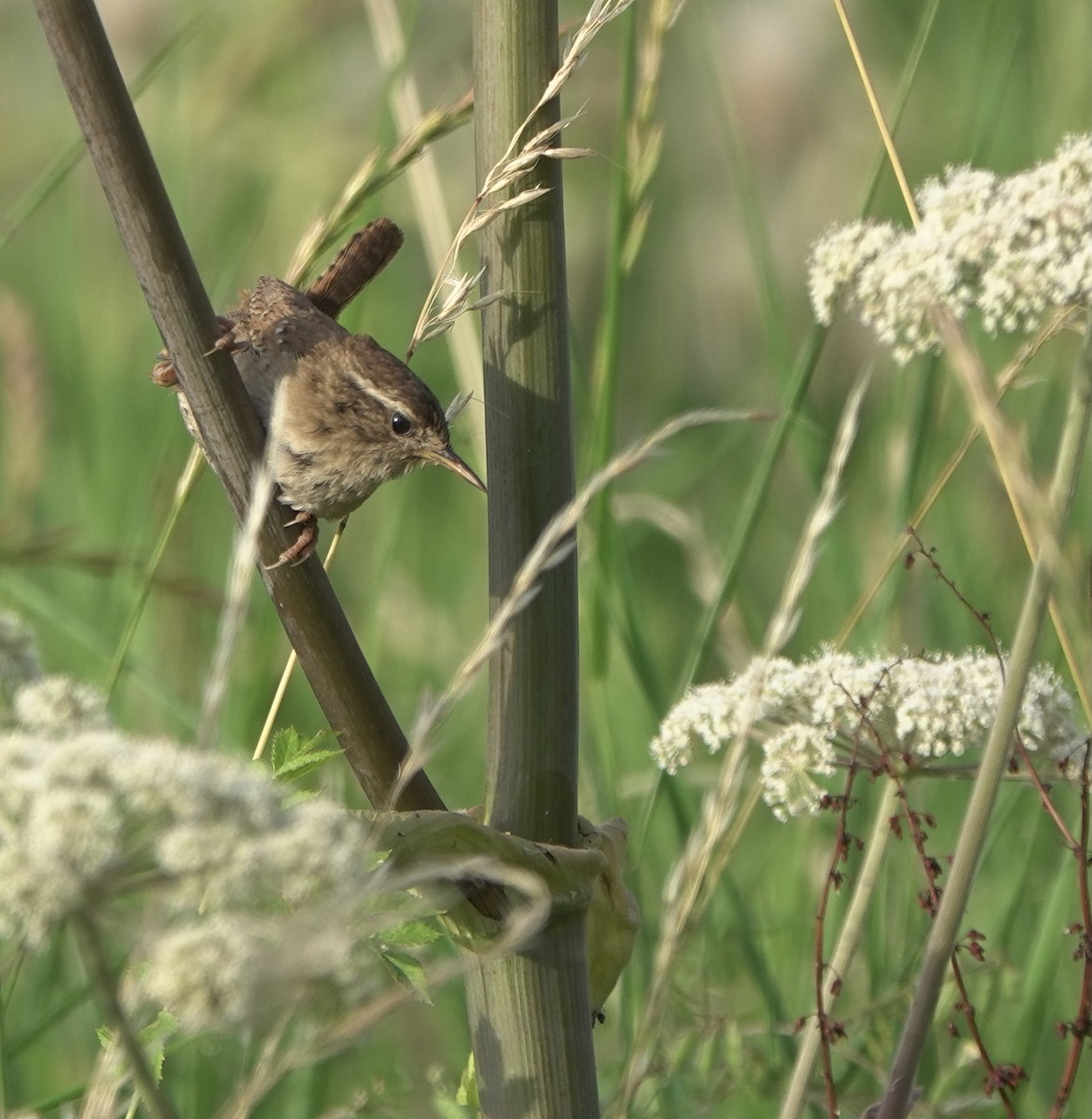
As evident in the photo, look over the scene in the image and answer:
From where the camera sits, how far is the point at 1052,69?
163 inches

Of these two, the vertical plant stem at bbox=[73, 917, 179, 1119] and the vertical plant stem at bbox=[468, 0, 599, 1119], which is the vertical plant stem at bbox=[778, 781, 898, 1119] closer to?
the vertical plant stem at bbox=[468, 0, 599, 1119]

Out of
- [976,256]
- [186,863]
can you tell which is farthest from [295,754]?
[976,256]

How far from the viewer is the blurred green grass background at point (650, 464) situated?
2.74m

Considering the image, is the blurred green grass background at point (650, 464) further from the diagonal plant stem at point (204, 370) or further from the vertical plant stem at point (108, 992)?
the vertical plant stem at point (108, 992)

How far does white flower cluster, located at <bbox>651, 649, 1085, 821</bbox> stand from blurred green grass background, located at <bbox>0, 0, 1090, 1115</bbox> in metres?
0.52

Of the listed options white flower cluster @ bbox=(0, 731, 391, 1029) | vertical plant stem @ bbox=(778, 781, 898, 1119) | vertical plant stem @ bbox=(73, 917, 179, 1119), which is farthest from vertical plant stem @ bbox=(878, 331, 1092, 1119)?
A: vertical plant stem @ bbox=(73, 917, 179, 1119)

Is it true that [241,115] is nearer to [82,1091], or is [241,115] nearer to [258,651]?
[258,651]

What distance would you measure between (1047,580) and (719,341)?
477 cm

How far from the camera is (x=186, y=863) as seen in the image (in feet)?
3.32

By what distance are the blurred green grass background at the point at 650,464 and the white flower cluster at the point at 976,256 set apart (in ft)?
3.14

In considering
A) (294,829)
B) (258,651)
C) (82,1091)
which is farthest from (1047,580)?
(258,651)

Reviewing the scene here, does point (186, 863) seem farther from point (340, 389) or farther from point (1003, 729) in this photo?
point (340, 389)

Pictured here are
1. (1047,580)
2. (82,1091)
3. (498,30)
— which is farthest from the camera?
(82,1091)

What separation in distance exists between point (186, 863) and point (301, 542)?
1041mm
